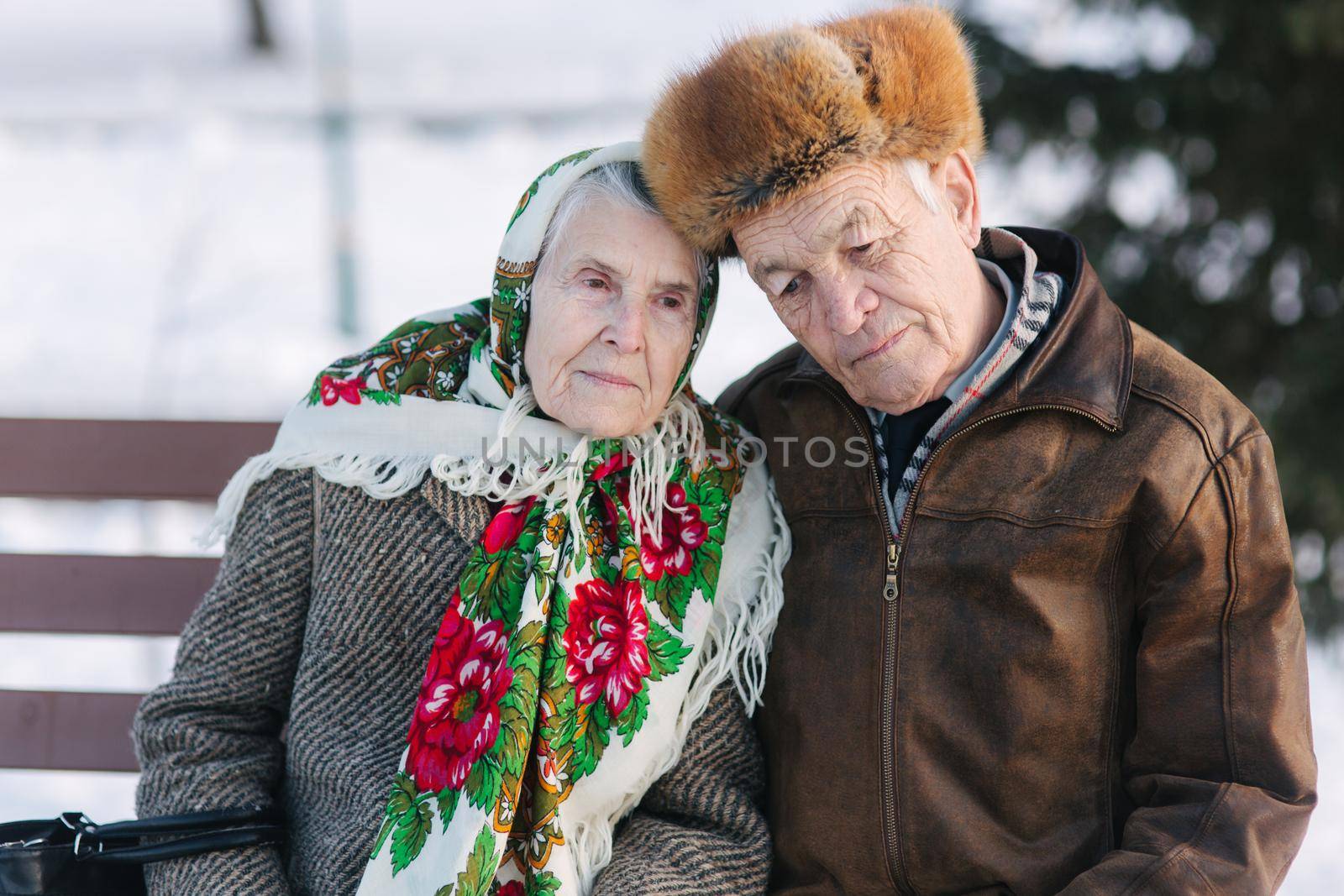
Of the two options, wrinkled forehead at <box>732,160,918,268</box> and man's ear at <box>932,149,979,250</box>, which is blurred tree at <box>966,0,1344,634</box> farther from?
wrinkled forehead at <box>732,160,918,268</box>

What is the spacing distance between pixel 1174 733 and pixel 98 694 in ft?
7.50

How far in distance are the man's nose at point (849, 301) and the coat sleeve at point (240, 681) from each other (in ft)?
3.45

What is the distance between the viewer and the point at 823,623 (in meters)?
2.12

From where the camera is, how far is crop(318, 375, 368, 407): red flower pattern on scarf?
2.26m

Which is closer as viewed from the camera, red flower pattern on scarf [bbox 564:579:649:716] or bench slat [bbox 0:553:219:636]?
red flower pattern on scarf [bbox 564:579:649:716]

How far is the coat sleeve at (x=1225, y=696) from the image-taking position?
181cm

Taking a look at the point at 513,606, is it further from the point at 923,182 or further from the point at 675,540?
the point at 923,182

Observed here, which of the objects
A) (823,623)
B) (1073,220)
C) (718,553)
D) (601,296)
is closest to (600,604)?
(718,553)

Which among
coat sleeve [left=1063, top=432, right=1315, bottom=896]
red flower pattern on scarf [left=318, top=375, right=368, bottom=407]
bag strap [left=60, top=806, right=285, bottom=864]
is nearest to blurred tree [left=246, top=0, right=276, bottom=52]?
red flower pattern on scarf [left=318, top=375, right=368, bottom=407]

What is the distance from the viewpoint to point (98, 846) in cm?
202

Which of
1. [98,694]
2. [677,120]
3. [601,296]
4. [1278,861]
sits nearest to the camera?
[1278,861]

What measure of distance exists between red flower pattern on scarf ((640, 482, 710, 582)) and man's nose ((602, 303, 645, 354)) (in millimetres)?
321

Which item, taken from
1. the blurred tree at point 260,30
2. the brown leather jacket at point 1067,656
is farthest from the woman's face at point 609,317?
the blurred tree at point 260,30

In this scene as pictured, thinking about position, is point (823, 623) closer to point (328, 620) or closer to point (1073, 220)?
point (328, 620)
